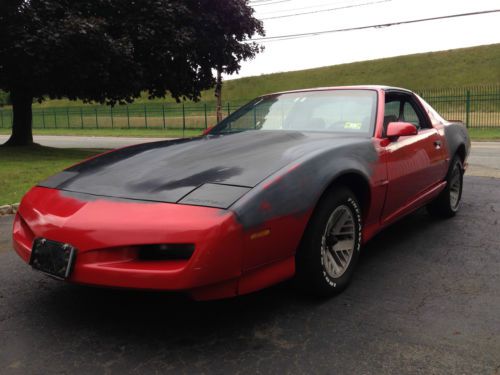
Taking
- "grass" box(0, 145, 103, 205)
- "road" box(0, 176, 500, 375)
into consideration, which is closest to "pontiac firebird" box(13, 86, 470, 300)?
"road" box(0, 176, 500, 375)

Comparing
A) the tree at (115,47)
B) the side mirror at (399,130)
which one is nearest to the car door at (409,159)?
the side mirror at (399,130)

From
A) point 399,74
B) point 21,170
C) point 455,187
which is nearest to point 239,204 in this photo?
point 455,187

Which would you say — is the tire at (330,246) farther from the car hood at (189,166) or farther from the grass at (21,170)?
the grass at (21,170)

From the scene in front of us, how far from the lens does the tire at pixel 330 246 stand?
2721mm

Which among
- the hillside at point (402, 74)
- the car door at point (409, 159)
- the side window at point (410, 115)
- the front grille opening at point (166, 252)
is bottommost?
the front grille opening at point (166, 252)

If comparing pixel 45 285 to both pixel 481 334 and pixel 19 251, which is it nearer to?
pixel 19 251

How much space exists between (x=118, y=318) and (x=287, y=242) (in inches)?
41.3

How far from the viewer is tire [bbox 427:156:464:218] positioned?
15.9ft

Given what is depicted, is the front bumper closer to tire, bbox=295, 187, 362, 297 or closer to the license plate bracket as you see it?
the license plate bracket

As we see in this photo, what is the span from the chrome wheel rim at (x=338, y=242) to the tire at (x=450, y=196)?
214 cm

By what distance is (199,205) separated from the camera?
7.77 feet

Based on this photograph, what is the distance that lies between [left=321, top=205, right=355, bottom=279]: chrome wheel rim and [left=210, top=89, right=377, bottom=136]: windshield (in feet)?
2.63

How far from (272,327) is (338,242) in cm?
71

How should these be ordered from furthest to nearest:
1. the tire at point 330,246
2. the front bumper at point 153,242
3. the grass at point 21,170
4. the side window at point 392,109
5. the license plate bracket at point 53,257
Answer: the grass at point 21,170 < the side window at point 392,109 < the tire at point 330,246 < the license plate bracket at point 53,257 < the front bumper at point 153,242
